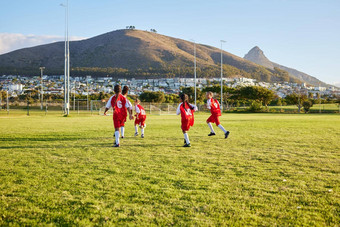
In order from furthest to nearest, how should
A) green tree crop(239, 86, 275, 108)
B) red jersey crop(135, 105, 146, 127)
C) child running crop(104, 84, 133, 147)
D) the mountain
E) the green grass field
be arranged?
the mountain
green tree crop(239, 86, 275, 108)
red jersey crop(135, 105, 146, 127)
child running crop(104, 84, 133, 147)
the green grass field

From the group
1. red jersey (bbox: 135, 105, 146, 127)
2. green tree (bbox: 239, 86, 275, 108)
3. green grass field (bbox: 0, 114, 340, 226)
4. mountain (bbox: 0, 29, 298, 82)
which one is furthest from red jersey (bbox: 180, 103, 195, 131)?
mountain (bbox: 0, 29, 298, 82)

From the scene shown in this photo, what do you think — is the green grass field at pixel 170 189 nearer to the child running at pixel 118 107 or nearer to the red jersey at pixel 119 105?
the child running at pixel 118 107

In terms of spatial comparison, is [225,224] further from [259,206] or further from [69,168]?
[69,168]

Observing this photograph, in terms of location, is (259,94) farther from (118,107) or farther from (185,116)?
(118,107)

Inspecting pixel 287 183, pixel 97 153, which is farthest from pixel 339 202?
pixel 97 153

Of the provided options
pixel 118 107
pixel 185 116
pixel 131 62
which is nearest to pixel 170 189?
pixel 185 116

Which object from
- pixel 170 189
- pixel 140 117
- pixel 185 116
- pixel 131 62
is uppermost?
pixel 131 62

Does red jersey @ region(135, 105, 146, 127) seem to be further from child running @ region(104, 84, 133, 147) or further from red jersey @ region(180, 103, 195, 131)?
red jersey @ region(180, 103, 195, 131)

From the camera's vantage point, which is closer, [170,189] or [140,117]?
[170,189]

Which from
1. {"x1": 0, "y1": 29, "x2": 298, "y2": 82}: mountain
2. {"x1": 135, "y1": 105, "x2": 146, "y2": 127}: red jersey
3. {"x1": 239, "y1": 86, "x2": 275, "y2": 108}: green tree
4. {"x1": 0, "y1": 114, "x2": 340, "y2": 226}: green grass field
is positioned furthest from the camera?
{"x1": 0, "y1": 29, "x2": 298, "y2": 82}: mountain

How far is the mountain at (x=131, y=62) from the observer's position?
146 m

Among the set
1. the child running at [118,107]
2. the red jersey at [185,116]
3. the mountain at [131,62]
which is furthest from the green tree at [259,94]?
the mountain at [131,62]

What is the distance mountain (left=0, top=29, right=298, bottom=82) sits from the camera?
14588 cm

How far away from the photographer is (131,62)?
160 m
